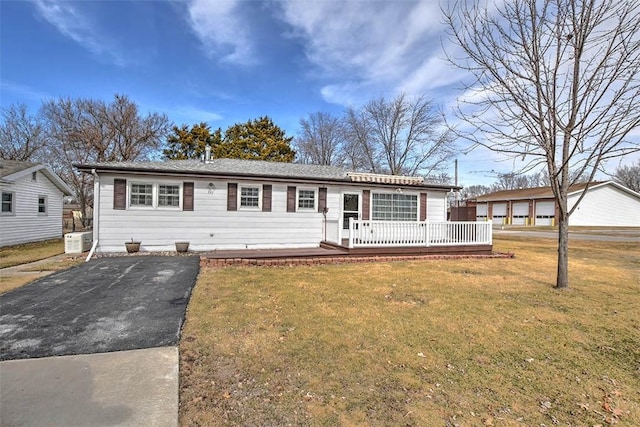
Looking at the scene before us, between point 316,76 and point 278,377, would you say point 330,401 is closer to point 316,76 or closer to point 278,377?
point 278,377

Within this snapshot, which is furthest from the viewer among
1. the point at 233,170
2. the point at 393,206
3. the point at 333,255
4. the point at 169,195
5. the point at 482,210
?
the point at 482,210

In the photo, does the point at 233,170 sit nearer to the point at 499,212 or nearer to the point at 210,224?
the point at 210,224

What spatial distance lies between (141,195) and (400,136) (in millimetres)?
25941

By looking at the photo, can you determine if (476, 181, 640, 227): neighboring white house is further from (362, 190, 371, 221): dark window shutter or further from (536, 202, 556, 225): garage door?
(362, 190, 371, 221): dark window shutter

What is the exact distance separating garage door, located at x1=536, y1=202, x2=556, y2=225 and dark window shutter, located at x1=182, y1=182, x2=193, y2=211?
3575 cm

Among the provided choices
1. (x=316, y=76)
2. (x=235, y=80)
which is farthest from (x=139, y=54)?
(x=316, y=76)

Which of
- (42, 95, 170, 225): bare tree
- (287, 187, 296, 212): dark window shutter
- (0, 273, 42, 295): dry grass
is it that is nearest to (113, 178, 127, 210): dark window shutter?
(0, 273, 42, 295): dry grass

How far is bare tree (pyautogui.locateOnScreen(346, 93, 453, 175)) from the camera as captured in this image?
99.3 feet

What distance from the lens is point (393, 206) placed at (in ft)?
43.0

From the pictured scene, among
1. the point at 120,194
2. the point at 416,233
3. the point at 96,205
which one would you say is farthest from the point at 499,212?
the point at 96,205

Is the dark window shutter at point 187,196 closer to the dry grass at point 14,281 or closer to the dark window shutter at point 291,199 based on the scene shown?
the dark window shutter at point 291,199

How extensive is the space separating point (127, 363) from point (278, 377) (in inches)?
59.1

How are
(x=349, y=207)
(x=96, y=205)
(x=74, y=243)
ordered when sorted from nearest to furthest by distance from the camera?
(x=96, y=205) → (x=74, y=243) → (x=349, y=207)

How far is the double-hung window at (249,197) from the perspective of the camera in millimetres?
11578
